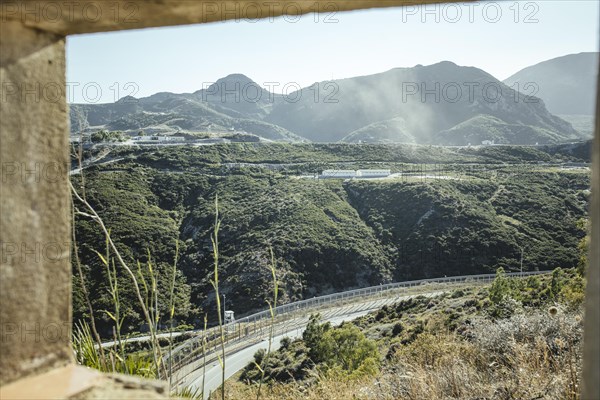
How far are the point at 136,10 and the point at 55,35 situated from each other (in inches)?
10.0

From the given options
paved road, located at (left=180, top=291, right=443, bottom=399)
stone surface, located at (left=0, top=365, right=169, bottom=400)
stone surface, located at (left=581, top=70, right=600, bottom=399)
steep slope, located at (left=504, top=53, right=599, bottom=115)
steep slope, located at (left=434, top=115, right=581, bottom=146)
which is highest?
steep slope, located at (left=504, top=53, right=599, bottom=115)

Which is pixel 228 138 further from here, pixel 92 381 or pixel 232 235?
pixel 92 381

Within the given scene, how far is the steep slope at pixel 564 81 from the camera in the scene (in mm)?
100312

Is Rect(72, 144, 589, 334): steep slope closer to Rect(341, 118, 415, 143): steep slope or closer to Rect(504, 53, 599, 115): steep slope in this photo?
Rect(341, 118, 415, 143): steep slope

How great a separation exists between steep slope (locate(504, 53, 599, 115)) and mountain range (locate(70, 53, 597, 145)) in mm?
433

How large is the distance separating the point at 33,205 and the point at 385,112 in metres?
89.9

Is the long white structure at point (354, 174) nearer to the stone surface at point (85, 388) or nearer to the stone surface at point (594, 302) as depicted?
the stone surface at point (85, 388)

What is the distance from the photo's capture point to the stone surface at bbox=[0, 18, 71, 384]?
1.03m

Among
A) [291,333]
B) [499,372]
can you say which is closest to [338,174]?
A: [291,333]

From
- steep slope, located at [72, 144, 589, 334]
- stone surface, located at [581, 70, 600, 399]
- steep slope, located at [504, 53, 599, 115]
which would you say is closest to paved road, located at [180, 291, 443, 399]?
steep slope, located at [72, 144, 589, 334]

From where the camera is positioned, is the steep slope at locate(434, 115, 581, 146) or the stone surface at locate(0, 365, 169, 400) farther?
the steep slope at locate(434, 115, 581, 146)

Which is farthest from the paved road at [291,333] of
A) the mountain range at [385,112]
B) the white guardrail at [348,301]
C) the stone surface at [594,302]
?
the mountain range at [385,112]

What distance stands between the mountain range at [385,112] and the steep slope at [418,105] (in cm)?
15

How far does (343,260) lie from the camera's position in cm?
2314
